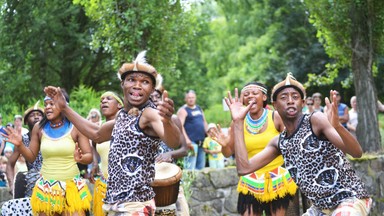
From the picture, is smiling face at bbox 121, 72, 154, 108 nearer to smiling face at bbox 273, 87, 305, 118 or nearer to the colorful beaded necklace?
smiling face at bbox 273, 87, 305, 118

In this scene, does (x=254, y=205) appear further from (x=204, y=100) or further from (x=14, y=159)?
(x=204, y=100)

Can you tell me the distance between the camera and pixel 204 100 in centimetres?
2845

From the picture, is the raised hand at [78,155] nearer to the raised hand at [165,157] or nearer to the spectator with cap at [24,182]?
the raised hand at [165,157]

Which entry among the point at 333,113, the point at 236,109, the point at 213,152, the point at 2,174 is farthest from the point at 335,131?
the point at 213,152

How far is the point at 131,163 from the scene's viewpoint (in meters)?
5.93

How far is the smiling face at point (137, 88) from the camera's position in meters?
6.03

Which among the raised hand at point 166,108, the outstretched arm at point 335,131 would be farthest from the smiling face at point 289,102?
the raised hand at point 166,108

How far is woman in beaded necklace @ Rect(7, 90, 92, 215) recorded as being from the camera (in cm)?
822

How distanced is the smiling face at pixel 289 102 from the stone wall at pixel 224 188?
16.9 feet

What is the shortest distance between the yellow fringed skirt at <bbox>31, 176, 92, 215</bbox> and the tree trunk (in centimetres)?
707

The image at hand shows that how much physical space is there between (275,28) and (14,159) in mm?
21461

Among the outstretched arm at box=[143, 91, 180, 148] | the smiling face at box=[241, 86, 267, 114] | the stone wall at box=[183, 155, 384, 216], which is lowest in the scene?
the stone wall at box=[183, 155, 384, 216]

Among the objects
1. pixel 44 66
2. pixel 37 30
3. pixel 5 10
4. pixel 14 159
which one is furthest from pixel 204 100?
pixel 14 159

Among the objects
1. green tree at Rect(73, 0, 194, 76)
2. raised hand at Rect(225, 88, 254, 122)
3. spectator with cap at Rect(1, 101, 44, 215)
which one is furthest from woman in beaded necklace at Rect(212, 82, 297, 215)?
green tree at Rect(73, 0, 194, 76)
